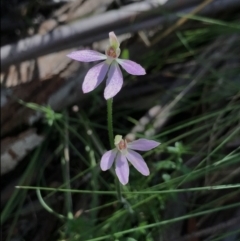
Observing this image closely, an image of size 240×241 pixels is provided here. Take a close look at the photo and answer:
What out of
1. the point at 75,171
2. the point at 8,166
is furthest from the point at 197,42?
the point at 8,166

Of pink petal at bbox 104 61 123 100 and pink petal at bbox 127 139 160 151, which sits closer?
pink petal at bbox 104 61 123 100

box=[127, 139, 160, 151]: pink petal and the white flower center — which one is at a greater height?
the white flower center

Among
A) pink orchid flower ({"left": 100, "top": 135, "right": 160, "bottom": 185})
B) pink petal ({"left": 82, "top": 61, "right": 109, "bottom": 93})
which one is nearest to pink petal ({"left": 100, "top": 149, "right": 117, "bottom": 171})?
pink orchid flower ({"left": 100, "top": 135, "right": 160, "bottom": 185})

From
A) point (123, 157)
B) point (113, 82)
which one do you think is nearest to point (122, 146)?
point (123, 157)

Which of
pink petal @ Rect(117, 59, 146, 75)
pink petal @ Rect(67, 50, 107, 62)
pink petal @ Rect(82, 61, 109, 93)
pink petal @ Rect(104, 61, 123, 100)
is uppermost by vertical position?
pink petal @ Rect(67, 50, 107, 62)

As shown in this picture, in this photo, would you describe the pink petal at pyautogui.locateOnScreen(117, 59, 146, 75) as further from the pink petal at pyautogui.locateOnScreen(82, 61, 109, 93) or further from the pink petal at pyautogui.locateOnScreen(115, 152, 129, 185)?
the pink petal at pyautogui.locateOnScreen(115, 152, 129, 185)

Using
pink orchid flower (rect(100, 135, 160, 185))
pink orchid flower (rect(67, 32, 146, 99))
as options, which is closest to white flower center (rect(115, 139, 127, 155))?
pink orchid flower (rect(100, 135, 160, 185))

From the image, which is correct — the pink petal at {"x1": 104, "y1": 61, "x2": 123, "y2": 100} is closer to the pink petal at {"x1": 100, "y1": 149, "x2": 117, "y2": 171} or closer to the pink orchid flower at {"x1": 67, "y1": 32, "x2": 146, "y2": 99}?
the pink orchid flower at {"x1": 67, "y1": 32, "x2": 146, "y2": 99}
